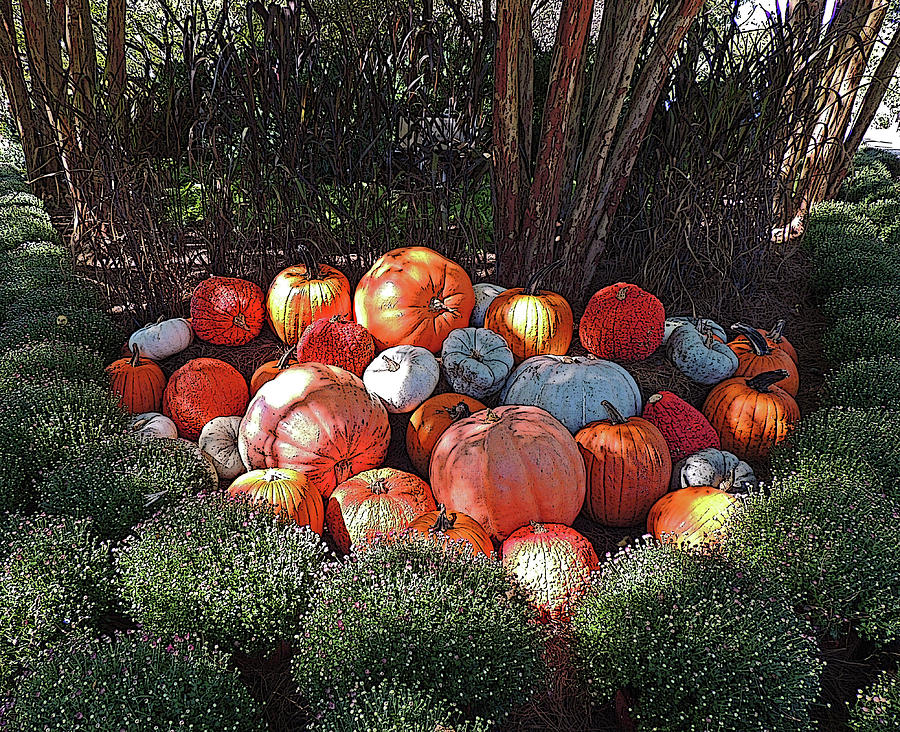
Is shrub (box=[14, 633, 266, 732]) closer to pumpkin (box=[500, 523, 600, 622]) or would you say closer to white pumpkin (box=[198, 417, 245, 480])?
pumpkin (box=[500, 523, 600, 622])

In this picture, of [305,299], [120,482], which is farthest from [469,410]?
[120,482]

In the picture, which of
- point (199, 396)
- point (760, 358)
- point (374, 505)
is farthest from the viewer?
point (760, 358)

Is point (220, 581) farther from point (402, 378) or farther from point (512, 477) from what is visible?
point (402, 378)

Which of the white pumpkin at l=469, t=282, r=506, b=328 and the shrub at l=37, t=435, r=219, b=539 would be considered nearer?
the shrub at l=37, t=435, r=219, b=539

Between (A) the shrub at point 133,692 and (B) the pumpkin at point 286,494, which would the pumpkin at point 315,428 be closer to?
(B) the pumpkin at point 286,494

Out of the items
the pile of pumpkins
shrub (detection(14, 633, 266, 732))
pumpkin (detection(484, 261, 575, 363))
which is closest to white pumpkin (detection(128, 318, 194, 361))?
the pile of pumpkins

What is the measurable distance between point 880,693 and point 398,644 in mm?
1308

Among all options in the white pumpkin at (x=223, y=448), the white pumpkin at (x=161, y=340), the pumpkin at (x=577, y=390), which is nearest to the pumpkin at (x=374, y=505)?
the white pumpkin at (x=223, y=448)

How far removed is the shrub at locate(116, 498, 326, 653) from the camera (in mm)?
1897

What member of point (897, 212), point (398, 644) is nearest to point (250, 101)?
point (398, 644)

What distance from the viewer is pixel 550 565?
2166 millimetres

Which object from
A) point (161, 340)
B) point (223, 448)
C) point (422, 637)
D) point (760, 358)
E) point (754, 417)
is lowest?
point (223, 448)

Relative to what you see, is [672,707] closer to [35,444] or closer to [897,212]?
[35,444]

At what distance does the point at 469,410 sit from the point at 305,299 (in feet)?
3.72
